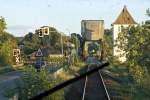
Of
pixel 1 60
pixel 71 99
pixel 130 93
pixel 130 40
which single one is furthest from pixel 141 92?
pixel 1 60

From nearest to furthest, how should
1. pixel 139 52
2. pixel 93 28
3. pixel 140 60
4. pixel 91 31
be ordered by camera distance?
pixel 140 60
pixel 139 52
pixel 93 28
pixel 91 31

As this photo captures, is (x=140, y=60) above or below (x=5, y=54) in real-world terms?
below

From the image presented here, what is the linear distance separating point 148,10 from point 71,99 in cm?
1554

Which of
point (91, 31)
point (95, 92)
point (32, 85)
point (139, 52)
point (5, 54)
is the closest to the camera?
point (32, 85)

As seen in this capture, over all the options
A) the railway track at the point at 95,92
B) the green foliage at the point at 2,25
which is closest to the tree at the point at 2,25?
the green foliage at the point at 2,25

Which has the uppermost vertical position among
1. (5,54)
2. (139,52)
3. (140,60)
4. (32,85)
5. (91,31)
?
(91,31)

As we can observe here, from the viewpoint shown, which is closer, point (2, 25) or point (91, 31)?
point (2, 25)

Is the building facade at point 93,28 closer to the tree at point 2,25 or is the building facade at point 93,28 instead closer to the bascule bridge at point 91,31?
the bascule bridge at point 91,31

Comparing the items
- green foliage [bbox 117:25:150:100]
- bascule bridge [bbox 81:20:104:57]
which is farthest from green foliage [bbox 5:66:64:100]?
bascule bridge [bbox 81:20:104:57]

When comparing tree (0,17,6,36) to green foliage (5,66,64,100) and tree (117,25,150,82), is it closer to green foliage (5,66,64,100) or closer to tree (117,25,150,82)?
tree (117,25,150,82)

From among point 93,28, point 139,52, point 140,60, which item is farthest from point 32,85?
point 93,28

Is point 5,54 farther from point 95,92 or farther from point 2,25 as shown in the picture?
point 95,92

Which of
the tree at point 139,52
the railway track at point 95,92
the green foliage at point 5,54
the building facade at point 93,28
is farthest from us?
the building facade at point 93,28

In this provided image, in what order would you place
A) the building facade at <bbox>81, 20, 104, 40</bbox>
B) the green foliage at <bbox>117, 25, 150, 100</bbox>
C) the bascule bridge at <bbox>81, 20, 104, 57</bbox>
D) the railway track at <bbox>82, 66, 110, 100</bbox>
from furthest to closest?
the bascule bridge at <bbox>81, 20, 104, 57</bbox> < the building facade at <bbox>81, 20, 104, 40</bbox> < the green foliage at <bbox>117, 25, 150, 100</bbox> < the railway track at <bbox>82, 66, 110, 100</bbox>
